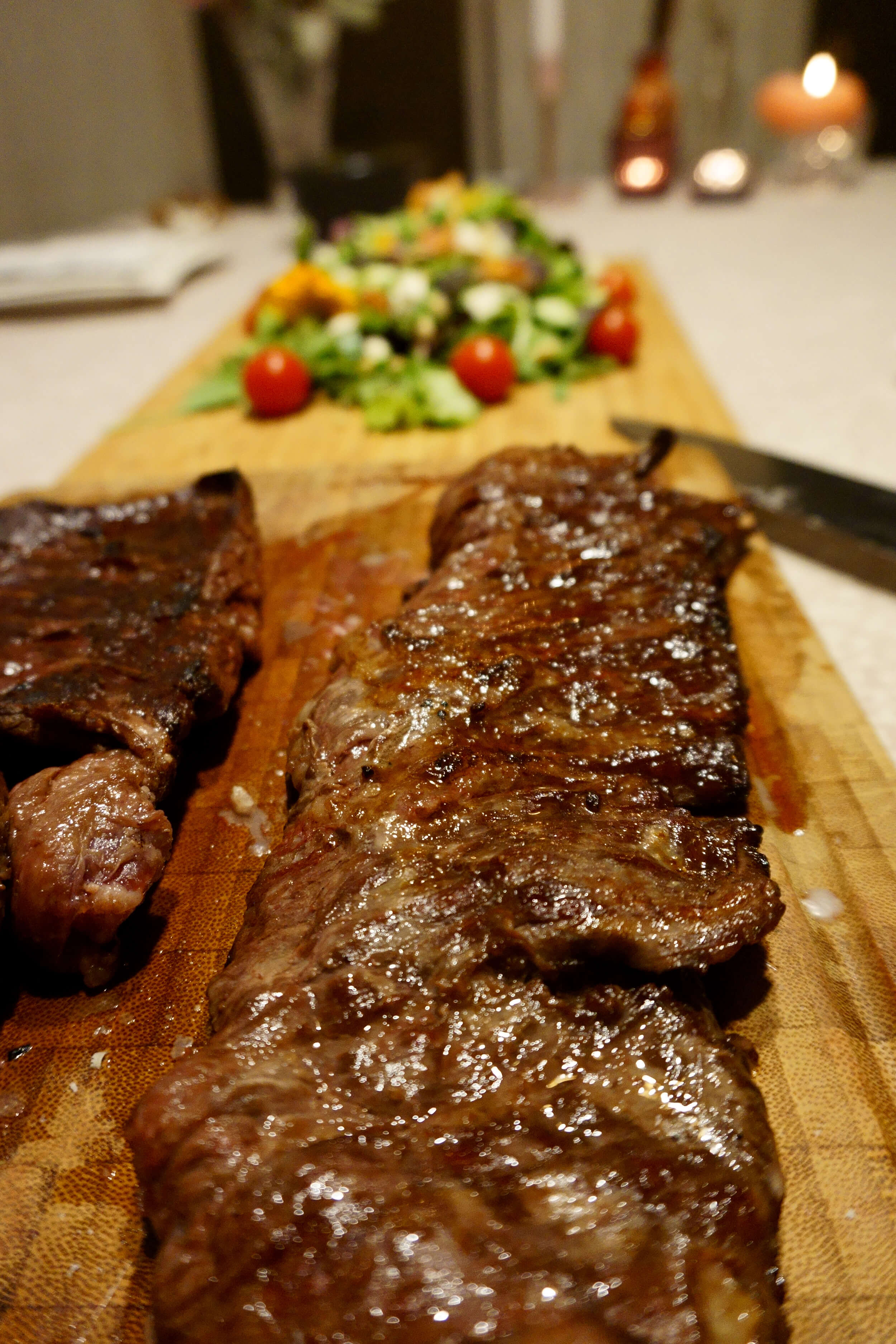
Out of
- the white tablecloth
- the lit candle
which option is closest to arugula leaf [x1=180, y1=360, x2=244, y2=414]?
the white tablecloth

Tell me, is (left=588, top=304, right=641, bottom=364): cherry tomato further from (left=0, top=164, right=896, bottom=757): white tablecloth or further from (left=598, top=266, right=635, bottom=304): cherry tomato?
(left=598, top=266, right=635, bottom=304): cherry tomato

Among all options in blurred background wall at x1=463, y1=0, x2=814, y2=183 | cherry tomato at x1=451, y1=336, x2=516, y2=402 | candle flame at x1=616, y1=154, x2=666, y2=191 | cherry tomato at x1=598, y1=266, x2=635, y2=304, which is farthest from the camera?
blurred background wall at x1=463, y1=0, x2=814, y2=183

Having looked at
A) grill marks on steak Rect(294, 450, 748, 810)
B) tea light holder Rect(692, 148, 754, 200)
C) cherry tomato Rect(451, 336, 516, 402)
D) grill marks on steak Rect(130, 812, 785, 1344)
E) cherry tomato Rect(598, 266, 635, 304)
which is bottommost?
grill marks on steak Rect(130, 812, 785, 1344)

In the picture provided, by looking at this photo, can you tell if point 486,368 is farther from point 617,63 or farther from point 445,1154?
point 617,63

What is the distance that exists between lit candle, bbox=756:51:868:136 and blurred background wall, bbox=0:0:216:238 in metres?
6.37

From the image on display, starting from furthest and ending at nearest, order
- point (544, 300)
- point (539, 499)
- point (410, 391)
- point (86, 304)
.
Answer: point (86, 304) < point (544, 300) < point (410, 391) < point (539, 499)

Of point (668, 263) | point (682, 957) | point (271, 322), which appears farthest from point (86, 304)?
point (682, 957)

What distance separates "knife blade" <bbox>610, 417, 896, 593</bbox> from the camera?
3.04m

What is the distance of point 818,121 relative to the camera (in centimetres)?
852

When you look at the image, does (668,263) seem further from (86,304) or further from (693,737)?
(693,737)

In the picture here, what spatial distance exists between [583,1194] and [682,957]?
422mm

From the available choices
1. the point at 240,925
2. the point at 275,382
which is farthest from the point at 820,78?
the point at 240,925

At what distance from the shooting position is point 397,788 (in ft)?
6.41

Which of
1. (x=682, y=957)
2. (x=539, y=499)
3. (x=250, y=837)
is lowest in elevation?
(x=250, y=837)
